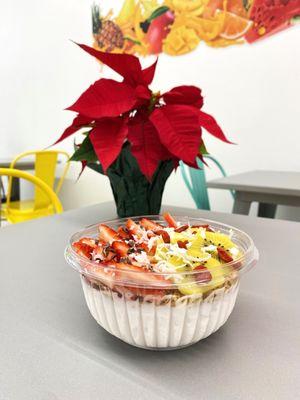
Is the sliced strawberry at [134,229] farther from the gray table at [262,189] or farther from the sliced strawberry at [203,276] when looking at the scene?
the gray table at [262,189]

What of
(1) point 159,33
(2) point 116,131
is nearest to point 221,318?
(2) point 116,131

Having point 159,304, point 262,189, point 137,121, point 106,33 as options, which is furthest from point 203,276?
point 106,33

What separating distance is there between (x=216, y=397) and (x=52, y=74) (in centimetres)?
354

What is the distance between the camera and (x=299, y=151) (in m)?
2.35

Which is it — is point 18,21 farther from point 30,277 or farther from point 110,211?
point 30,277

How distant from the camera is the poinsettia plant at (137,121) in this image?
738mm

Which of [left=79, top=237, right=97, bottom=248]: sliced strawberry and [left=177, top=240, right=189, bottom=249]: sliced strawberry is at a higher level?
[left=177, top=240, right=189, bottom=249]: sliced strawberry

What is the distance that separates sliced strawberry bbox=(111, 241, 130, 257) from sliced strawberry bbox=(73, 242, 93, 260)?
4 cm

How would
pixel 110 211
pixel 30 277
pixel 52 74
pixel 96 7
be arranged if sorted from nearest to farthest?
pixel 30 277
pixel 110 211
pixel 96 7
pixel 52 74

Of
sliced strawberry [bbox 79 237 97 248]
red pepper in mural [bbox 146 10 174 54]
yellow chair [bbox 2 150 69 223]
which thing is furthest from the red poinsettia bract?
red pepper in mural [bbox 146 10 174 54]

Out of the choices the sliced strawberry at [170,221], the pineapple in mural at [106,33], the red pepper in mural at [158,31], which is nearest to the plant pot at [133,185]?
the sliced strawberry at [170,221]

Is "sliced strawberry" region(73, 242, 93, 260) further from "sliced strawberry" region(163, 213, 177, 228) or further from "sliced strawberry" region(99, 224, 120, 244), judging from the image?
"sliced strawberry" region(163, 213, 177, 228)

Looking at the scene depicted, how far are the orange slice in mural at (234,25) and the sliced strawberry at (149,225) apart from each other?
7.22 feet

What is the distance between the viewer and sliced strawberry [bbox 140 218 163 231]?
61 centimetres
